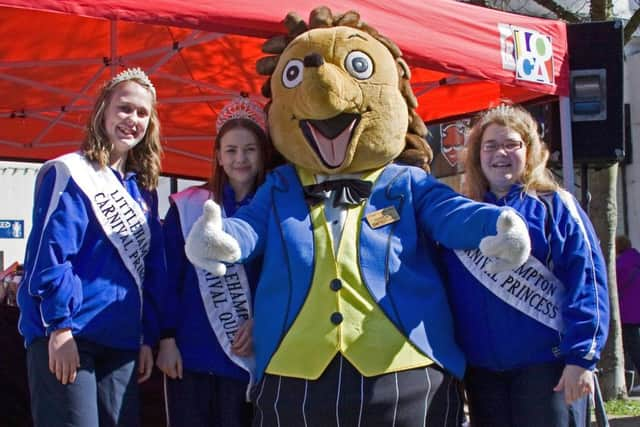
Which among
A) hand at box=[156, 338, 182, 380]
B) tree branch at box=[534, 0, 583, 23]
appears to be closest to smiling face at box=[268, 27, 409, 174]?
hand at box=[156, 338, 182, 380]

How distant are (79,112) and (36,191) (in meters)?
4.05

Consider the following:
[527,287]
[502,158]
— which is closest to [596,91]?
[502,158]

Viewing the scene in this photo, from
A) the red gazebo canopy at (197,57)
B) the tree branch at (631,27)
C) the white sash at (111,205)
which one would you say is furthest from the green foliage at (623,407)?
the white sash at (111,205)

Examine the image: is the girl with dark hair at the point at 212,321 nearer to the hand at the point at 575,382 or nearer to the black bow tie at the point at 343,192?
the black bow tie at the point at 343,192

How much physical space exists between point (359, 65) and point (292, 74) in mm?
241

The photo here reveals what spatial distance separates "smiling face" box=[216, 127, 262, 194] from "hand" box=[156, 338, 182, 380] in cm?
64

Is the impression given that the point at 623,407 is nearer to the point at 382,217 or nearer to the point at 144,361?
the point at 382,217

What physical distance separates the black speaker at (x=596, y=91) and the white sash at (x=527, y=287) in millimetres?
2215

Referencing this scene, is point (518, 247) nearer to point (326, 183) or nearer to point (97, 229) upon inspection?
point (326, 183)

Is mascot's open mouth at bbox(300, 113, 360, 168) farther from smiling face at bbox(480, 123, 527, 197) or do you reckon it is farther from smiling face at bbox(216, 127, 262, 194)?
smiling face at bbox(480, 123, 527, 197)

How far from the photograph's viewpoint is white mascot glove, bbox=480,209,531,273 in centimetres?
236

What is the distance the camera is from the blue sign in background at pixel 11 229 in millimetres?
16000

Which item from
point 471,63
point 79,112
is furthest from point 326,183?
point 79,112

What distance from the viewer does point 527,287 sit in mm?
2779
